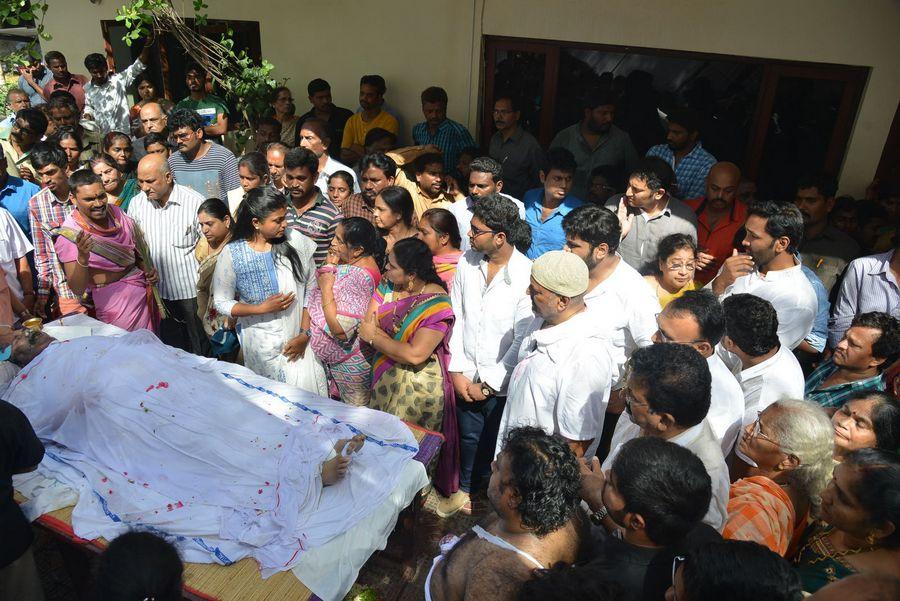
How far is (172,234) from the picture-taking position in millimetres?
4516

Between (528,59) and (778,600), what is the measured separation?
5.36m

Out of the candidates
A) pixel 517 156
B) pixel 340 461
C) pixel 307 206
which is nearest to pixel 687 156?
pixel 517 156

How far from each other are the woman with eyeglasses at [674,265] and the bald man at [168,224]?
3389 mm

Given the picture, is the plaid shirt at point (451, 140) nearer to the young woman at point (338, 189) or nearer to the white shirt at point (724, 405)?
the young woman at point (338, 189)

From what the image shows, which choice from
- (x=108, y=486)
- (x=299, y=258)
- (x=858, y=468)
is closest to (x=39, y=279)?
(x=299, y=258)

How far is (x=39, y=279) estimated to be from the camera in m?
4.58

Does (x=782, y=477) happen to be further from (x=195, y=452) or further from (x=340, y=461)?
(x=195, y=452)

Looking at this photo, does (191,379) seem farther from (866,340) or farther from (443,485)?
(866,340)

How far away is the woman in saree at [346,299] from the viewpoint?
356 cm

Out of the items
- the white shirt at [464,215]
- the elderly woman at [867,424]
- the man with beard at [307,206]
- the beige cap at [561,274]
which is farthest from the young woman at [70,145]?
the elderly woman at [867,424]

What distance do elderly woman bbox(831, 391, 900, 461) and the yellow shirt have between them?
484 centimetres

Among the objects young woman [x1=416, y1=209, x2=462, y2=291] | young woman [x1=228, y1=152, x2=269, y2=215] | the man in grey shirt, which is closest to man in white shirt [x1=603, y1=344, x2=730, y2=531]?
young woman [x1=416, y1=209, x2=462, y2=291]

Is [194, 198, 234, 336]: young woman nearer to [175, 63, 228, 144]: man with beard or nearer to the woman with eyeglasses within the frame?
the woman with eyeglasses

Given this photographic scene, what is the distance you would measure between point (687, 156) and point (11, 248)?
507 centimetres
